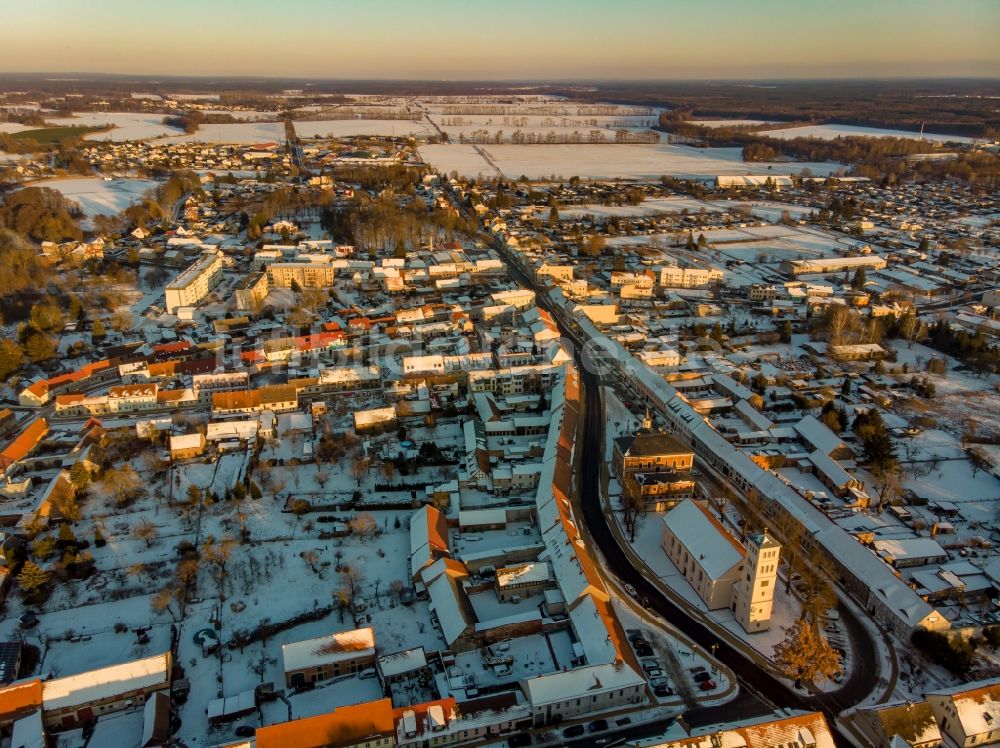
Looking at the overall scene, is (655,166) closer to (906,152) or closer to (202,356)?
(906,152)

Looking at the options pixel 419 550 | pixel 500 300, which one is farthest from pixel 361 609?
pixel 500 300

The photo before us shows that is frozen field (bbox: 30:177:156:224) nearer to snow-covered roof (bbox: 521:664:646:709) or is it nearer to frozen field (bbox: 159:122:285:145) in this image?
frozen field (bbox: 159:122:285:145)

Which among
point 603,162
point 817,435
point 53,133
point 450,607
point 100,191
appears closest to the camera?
point 450,607

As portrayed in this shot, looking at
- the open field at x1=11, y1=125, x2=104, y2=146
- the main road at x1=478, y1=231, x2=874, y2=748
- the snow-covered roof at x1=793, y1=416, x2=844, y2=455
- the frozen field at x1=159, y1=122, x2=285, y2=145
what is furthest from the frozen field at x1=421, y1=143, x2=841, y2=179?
the main road at x1=478, y1=231, x2=874, y2=748

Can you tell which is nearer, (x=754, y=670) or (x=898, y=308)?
(x=754, y=670)

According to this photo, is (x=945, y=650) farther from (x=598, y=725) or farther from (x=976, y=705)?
(x=598, y=725)

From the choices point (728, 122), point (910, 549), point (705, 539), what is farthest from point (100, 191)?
point (728, 122)

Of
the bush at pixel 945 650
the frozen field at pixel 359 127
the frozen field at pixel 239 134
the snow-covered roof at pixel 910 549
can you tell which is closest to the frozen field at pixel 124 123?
the frozen field at pixel 239 134
